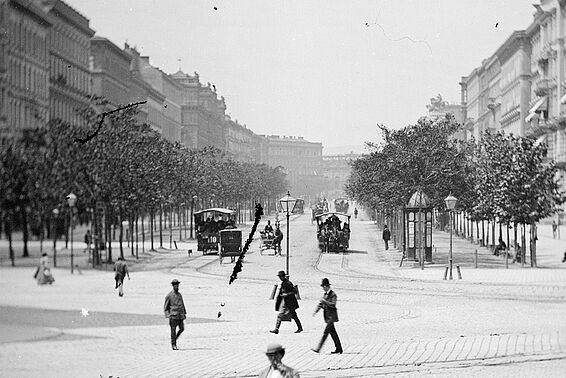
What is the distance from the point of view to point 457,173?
2428cm

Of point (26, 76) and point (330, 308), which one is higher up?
point (26, 76)

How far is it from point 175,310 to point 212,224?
91cm

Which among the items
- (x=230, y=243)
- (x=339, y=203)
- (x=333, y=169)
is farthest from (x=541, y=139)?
(x=230, y=243)

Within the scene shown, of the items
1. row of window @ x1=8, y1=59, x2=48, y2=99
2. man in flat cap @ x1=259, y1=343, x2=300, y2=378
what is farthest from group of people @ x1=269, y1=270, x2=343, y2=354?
row of window @ x1=8, y1=59, x2=48, y2=99

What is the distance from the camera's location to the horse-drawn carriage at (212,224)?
30.2ft

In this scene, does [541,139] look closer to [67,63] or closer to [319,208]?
[319,208]

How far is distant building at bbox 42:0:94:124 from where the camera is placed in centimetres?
701

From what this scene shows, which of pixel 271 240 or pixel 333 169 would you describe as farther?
pixel 333 169

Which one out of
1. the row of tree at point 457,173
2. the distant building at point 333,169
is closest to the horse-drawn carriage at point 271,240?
the distant building at point 333,169

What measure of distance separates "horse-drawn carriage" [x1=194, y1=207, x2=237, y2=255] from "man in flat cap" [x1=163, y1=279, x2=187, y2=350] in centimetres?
58

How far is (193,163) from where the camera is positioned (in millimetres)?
9609

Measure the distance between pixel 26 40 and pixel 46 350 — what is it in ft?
7.89

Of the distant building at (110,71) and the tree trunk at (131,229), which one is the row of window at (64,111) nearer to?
the distant building at (110,71)

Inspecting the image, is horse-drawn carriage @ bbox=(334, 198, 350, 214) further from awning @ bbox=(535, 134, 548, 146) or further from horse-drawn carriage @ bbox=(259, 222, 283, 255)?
horse-drawn carriage @ bbox=(259, 222, 283, 255)
